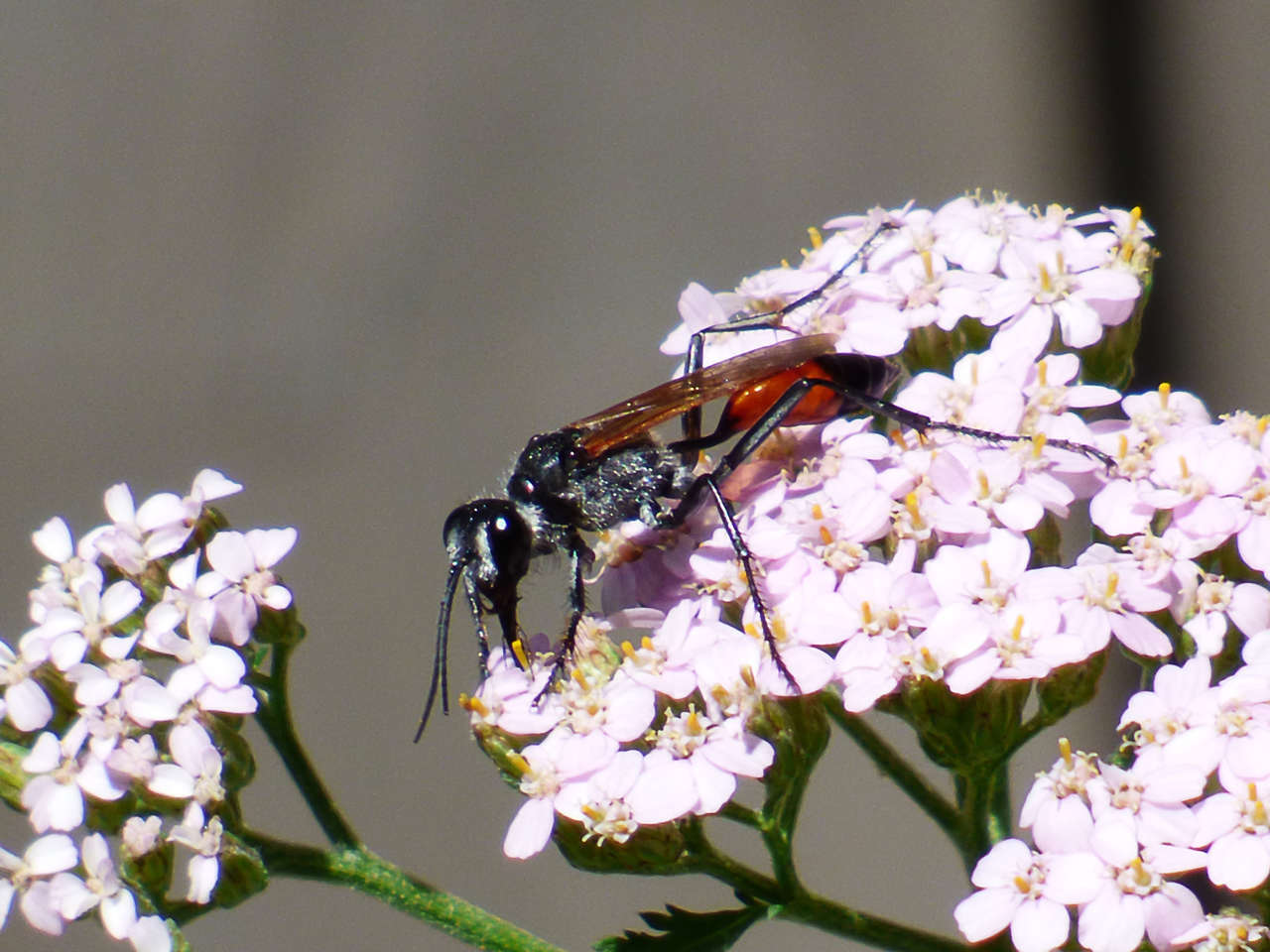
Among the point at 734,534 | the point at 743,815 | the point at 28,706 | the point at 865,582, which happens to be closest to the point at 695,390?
the point at 734,534

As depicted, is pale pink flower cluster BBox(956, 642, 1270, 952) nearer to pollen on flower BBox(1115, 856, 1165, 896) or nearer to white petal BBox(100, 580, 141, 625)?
pollen on flower BBox(1115, 856, 1165, 896)

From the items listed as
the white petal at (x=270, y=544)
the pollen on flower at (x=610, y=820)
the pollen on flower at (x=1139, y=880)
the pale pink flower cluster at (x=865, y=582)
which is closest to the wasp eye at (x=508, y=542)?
the pale pink flower cluster at (x=865, y=582)

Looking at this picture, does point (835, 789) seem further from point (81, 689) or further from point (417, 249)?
point (81, 689)

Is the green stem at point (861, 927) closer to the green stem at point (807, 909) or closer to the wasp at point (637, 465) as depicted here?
the green stem at point (807, 909)

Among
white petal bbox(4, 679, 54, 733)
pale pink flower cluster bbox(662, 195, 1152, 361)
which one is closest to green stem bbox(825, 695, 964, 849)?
pale pink flower cluster bbox(662, 195, 1152, 361)

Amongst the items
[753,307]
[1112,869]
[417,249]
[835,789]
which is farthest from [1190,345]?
[1112,869]

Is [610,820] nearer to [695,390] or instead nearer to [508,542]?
[508,542]
